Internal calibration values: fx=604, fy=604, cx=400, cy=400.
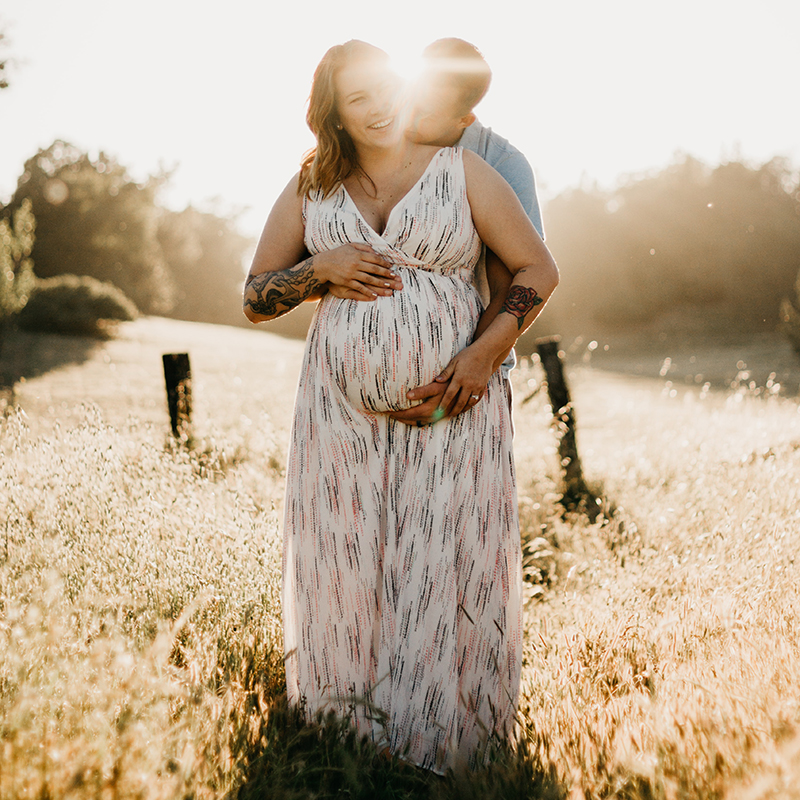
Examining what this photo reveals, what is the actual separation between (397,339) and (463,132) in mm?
814

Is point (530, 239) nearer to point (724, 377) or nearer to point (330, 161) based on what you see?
point (330, 161)

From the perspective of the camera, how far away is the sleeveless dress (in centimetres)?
172

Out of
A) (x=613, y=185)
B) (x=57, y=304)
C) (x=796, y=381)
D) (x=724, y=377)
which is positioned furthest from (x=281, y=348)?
(x=613, y=185)

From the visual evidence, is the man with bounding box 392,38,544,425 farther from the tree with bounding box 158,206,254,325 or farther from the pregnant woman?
the tree with bounding box 158,206,254,325

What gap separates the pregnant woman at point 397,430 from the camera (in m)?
1.72

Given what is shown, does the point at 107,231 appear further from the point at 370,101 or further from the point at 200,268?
the point at 370,101

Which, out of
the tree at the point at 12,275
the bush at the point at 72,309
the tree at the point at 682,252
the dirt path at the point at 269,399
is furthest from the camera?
the tree at the point at 682,252

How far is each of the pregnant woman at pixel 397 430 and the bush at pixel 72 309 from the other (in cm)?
1776

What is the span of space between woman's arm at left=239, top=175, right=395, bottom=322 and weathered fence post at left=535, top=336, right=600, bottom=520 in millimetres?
3262

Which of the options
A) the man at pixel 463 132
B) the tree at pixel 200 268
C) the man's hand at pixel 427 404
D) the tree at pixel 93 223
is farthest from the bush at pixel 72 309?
the man's hand at pixel 427 404

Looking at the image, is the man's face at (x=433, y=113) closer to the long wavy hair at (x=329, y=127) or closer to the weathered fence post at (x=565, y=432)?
the long wavy hair at (x=329, y=127)

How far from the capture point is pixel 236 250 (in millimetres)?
38594

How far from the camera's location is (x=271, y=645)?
2193 millimetres

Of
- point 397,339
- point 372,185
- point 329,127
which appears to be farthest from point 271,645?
point 329,127
